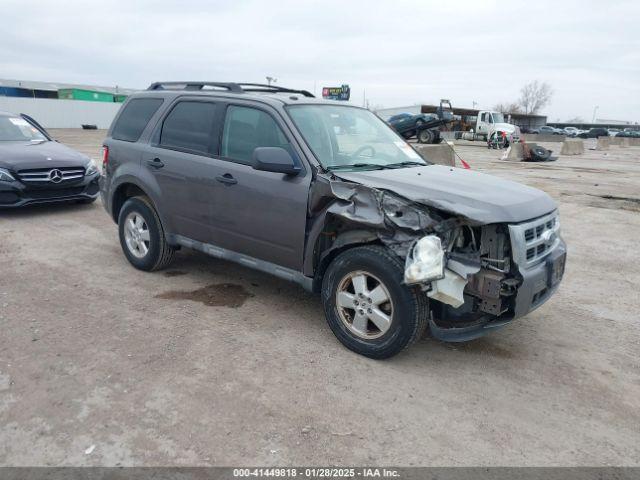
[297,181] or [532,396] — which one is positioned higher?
[297,181]

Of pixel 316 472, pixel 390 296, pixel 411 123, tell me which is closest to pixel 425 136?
pixel 411 123

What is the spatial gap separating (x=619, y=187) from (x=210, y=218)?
40.3ft

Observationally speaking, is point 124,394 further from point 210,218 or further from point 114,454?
point 210,218

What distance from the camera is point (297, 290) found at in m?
5.07

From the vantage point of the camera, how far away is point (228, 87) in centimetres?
498

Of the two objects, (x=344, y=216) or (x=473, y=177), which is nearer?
(x=344, y=216)

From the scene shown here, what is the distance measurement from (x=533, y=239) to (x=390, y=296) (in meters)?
1.10

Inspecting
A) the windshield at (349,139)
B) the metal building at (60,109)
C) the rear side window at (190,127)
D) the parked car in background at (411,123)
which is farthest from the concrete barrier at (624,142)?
the rear side window at (190,127)

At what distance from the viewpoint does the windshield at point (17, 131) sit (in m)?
8.48

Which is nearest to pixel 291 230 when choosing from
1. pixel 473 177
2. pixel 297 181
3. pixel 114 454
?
pixel 297 181

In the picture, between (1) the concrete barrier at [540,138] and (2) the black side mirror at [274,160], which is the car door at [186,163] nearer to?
(2) the black side mirror at [274,160]

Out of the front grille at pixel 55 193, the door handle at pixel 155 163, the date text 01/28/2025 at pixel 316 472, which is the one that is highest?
the door handle at pixel 155 163

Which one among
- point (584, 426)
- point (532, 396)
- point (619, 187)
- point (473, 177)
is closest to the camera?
point (584, 426)

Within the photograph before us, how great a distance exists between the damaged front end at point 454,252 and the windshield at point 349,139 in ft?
1.55
